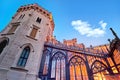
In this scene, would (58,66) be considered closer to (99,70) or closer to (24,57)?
(24,57)

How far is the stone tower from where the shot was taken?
31.4 feet

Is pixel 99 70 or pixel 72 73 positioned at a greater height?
pixel 99 70

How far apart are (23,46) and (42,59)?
3032mm

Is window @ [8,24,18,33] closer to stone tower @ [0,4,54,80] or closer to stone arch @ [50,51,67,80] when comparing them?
stone tower @ [0,4,54,80]

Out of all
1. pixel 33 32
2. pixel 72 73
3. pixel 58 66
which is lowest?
pixel 72 73

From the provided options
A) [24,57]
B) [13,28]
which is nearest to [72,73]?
[24,57]

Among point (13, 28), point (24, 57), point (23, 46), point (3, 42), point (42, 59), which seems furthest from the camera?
point (13, 28)

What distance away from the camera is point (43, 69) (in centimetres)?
1183

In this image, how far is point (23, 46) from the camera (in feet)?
38.5

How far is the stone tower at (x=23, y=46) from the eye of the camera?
31.4 feet

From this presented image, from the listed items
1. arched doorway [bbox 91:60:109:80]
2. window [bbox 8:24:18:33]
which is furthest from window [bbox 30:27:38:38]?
arched doorway [bbox 91:60:109:80]

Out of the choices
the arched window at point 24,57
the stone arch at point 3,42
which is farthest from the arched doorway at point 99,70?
the stone arch at point 3,42

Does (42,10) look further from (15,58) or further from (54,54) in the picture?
(15,58)

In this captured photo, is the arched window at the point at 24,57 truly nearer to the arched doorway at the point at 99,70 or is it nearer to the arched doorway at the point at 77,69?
the arched doorway at the point at 77,69
